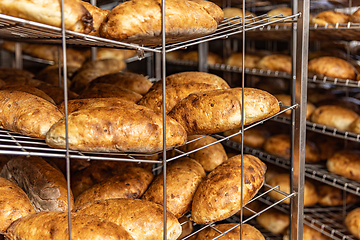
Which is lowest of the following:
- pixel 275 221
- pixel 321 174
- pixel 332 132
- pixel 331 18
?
pixel 275 221

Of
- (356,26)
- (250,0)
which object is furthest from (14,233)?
(250,0)

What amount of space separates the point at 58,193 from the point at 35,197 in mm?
73

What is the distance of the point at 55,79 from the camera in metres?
1.80

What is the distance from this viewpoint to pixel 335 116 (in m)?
2.06

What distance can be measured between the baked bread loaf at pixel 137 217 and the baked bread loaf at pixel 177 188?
12cm

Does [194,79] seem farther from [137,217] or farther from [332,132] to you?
[332,132]

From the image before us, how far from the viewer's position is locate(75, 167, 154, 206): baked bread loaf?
112cm

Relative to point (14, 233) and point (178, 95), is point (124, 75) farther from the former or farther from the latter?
point (14, 233)

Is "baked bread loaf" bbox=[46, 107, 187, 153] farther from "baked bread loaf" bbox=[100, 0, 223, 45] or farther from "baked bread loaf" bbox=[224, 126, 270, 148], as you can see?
"baked bread loaf" bbox=[224, 126, 270, 148]

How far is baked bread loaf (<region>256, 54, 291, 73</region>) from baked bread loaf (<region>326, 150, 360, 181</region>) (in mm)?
633

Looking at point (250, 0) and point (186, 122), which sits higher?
point (250, 0)

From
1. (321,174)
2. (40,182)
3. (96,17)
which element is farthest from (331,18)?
(40,182)

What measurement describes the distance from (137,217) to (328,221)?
1.52m

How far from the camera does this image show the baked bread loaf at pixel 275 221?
221cm
